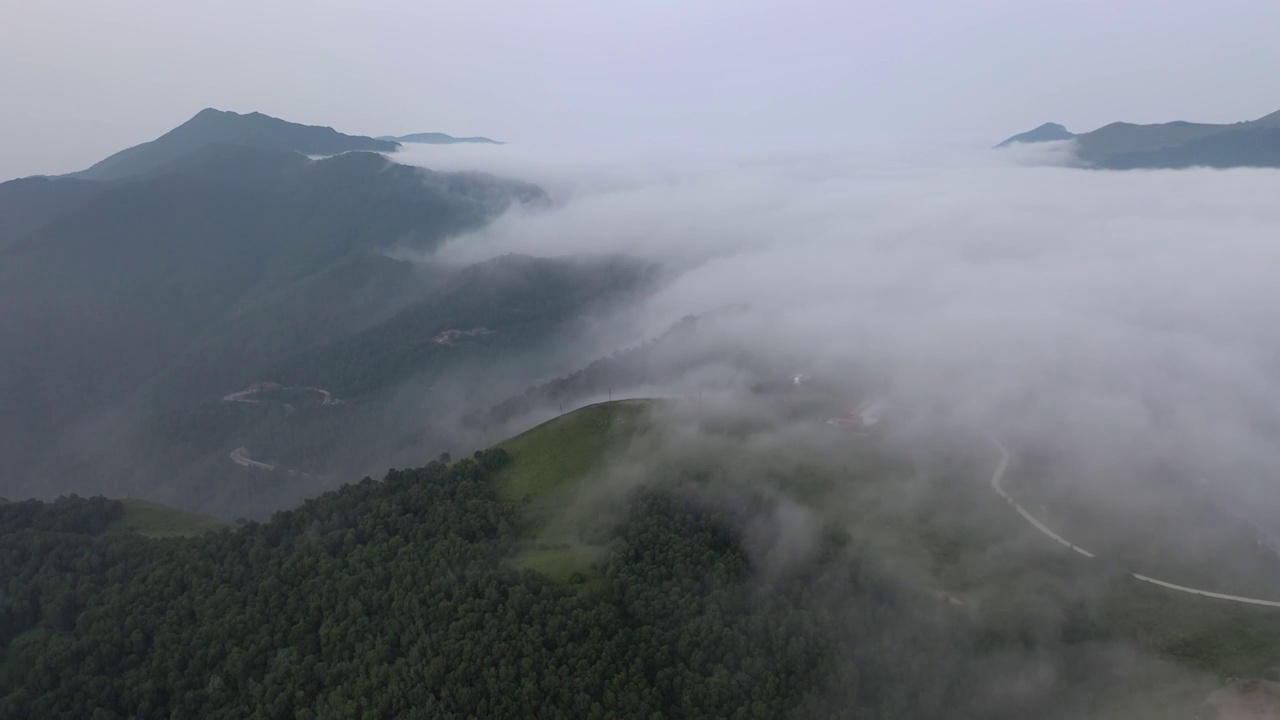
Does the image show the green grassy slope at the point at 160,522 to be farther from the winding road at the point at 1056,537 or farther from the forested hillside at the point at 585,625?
the winding road at the point at 1056,537

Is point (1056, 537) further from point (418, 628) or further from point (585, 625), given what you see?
point (418, 628)

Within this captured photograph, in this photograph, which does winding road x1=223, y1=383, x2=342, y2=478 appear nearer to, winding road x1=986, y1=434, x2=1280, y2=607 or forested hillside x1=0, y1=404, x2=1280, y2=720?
forested hillside x1=0, y1=404, x2=1280, y2=720

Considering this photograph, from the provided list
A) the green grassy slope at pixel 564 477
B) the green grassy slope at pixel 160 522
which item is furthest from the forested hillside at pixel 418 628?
the green grassy slope at pixel 160 522

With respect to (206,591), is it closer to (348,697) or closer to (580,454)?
(348,697)

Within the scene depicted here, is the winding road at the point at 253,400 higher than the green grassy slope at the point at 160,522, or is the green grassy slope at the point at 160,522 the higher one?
the green grassy slope at the point at 160,522

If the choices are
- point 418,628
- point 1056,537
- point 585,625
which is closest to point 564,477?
point 585,625

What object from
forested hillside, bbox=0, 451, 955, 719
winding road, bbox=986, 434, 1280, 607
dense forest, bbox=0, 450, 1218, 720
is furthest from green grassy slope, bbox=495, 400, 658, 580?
winding road, bbox=986, 434, 1280, 607
